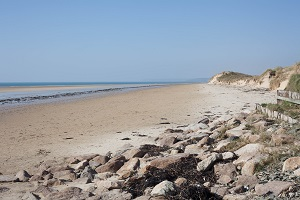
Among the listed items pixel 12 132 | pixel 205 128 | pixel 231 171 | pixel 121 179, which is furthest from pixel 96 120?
pixel 231 171

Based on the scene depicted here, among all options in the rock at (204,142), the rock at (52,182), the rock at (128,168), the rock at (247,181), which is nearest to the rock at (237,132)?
the rock at (204,142)

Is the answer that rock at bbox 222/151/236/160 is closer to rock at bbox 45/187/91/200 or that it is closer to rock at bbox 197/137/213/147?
rock at bbox 197/137/213/147

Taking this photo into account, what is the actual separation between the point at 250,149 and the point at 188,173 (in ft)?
4.30

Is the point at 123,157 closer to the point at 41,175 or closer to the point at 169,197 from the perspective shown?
the point at 41,175

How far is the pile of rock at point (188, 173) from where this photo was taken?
467 centimetres

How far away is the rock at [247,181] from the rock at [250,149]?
3.26 ft

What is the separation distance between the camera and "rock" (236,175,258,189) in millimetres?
4744

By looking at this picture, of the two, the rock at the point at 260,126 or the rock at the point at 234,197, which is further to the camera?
the rock at the point at 260,126

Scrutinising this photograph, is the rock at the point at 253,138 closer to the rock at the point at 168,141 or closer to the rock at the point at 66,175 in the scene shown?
the rock at the point at 168,141

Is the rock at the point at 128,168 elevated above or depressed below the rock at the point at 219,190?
below

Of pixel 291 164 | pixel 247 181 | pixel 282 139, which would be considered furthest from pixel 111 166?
pixel 291 164

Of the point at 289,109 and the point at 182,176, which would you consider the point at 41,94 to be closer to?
the point at 289,109

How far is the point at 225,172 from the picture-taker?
5348 millimetres

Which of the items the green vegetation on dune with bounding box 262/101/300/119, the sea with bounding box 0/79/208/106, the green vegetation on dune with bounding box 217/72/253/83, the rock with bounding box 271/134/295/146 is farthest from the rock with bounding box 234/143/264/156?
the green vegetation on dune with bounding box 217/72/253/83
